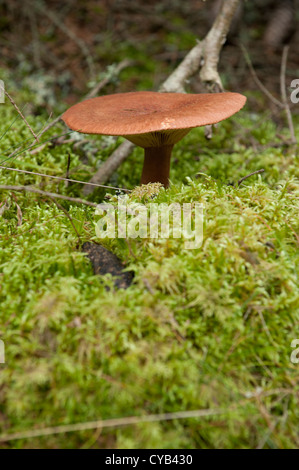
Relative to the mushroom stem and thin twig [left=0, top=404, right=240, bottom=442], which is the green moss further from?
the mushroom stem

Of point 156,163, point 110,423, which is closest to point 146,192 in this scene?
point 156,163

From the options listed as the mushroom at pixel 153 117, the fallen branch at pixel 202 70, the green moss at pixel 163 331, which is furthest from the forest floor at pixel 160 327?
the fallen branch at pixel 202 70

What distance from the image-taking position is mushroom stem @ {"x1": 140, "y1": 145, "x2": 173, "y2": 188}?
2387mm

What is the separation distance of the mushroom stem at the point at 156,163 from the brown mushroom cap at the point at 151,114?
0.16 feet

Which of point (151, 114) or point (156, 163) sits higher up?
point (151, 114)

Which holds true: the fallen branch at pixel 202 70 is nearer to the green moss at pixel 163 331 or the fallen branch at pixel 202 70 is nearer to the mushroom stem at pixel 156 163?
the mushroom stem at pixel 156 163

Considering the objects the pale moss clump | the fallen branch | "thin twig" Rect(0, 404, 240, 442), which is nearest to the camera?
"thin twig" Rect(0, 404, 240, 442)

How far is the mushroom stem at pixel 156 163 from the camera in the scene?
2.39 m

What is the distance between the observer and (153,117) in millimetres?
1843

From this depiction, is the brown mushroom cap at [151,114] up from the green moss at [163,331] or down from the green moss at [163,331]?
up

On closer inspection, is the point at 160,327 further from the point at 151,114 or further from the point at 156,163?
the point at 156,163

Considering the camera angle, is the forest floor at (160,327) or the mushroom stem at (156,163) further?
the mushroom stem at (156,163)

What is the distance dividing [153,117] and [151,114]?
0.08 m

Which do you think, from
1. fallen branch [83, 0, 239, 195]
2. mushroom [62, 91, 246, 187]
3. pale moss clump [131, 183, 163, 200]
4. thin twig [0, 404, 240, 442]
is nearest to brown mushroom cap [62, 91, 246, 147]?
mushroom [62, 91, 246, 187]
